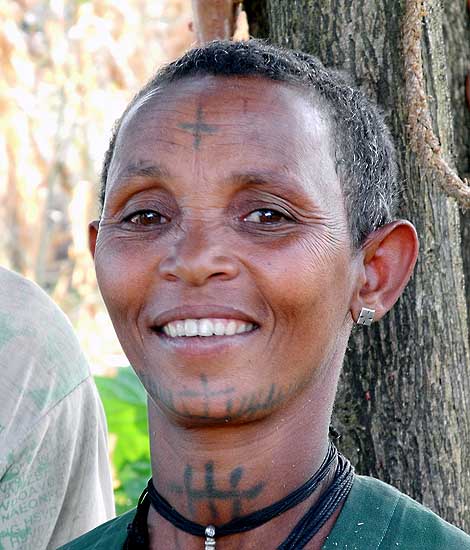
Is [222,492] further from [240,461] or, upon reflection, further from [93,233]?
[93,233]

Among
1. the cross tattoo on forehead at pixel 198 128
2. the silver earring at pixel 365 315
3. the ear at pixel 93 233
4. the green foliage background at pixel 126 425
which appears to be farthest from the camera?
the green foliage background at pixel 126 425

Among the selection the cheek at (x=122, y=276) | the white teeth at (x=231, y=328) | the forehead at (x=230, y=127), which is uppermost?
the forehead at (x=230, y=127)

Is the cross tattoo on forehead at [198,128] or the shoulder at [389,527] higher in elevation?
the cross tattoo on forehead at [198,128]

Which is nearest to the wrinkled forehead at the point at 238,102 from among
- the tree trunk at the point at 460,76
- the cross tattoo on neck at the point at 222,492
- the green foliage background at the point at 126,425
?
the cross tattoo on neck at the point at 222,492

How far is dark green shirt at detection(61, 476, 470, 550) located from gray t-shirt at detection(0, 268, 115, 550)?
0.94 m

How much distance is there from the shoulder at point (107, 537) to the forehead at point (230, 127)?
28.8 inches

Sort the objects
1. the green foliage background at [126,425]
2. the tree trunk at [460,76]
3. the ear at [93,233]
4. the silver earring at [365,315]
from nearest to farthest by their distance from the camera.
Result: 1. the silver earring at [365,315]
2. the ear at [93,233]
3. the tree trunk at [460,76]
4. the green foliage background at [126,425]

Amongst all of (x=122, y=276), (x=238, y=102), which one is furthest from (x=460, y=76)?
(x=122, y=276)

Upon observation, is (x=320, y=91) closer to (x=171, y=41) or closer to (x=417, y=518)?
(x=417, y=518)

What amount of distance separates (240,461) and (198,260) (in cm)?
41

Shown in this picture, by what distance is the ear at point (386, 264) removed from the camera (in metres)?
2.07

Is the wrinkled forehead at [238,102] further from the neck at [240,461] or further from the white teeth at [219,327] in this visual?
the neck at [240,461]

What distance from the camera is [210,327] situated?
6.12 ft

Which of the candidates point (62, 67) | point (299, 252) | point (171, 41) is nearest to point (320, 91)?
point (299, 252)
